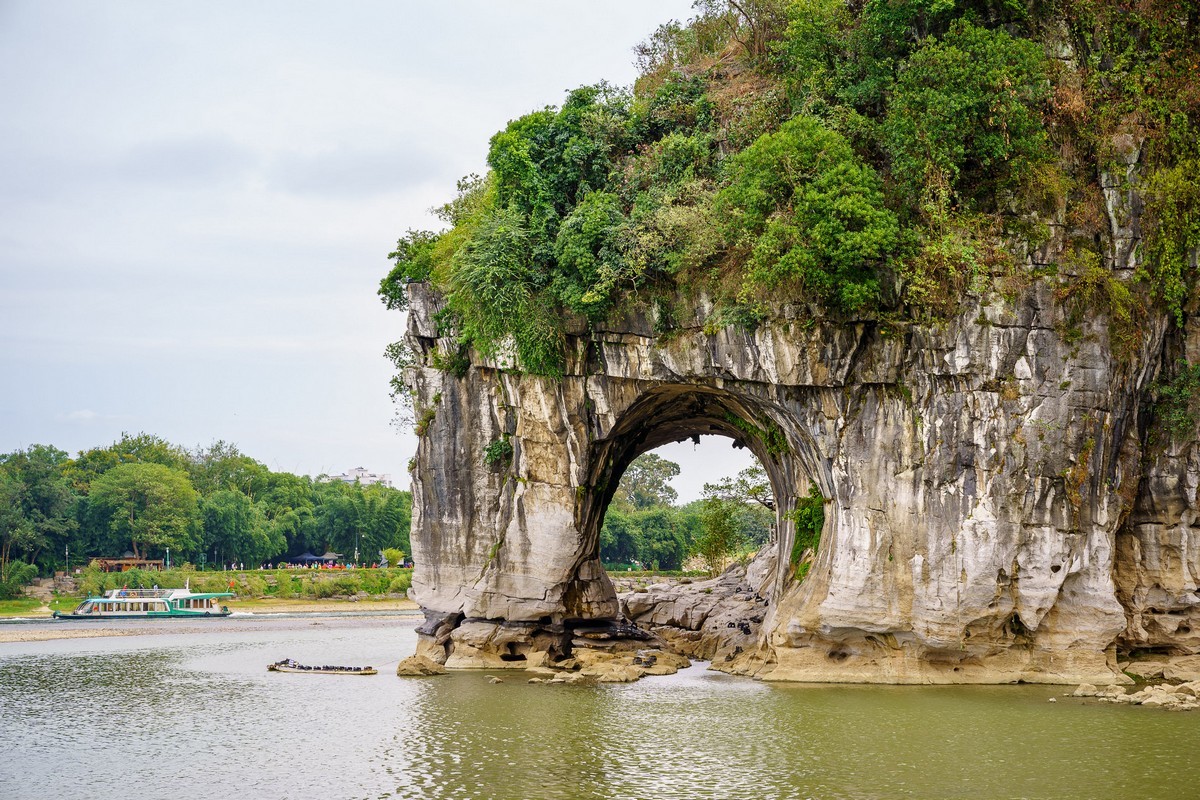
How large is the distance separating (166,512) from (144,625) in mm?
16180

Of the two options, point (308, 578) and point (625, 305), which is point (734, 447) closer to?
point (625, 305)

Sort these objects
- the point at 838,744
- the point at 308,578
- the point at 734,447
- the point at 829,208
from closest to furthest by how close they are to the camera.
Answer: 1. the point at 838,744
2. the point at 829,208
3. the point at 734,447
4. the point at 308,578

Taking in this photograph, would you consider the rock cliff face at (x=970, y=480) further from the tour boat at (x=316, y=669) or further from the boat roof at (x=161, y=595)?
the boat roof at (x=161, y=595)

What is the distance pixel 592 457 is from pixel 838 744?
11.3 meters

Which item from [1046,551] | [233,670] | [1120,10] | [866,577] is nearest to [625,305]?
[866,577]

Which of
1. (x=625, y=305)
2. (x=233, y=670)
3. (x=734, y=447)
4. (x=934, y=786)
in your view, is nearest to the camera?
(x=934, y=786)

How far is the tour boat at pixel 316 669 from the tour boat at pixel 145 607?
23.7 m

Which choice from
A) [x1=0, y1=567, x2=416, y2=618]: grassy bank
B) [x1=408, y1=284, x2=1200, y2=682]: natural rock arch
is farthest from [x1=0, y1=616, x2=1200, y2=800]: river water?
[x1=0, y1=567, x2=416, y2=618]: grassy bank

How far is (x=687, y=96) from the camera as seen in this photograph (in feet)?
83.3

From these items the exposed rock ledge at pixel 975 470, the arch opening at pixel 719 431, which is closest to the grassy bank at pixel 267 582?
the arch opening at pixel 719 431

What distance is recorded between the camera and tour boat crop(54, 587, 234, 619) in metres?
49.3

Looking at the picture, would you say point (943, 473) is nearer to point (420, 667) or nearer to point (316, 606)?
point (420, 667)

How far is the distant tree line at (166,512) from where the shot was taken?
59.2m

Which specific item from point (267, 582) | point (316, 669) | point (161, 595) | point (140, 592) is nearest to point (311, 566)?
point (267, 582)
